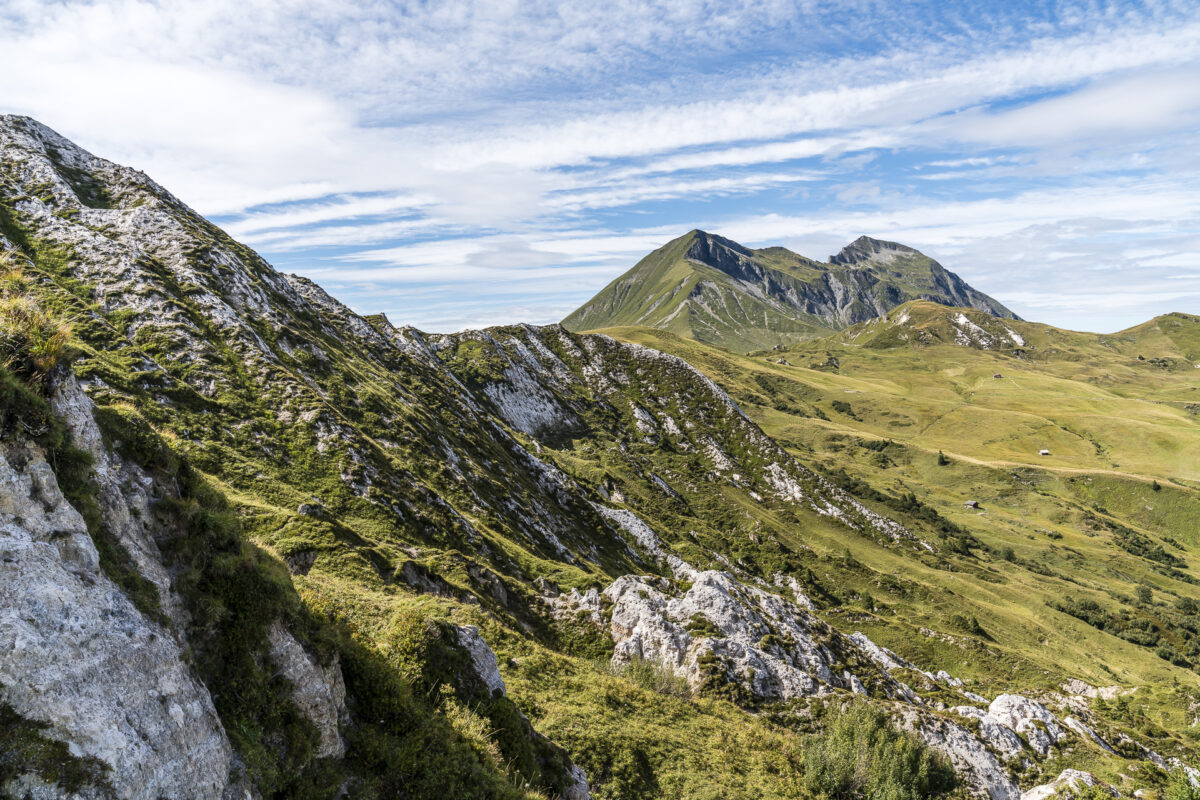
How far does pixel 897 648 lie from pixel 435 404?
6641 centimetres

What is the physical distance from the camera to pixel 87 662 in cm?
771

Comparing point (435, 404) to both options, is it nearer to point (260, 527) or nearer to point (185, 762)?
point (260, 527)

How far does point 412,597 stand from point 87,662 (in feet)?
51.1

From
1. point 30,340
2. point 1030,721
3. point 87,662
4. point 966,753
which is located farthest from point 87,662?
point 1030,721

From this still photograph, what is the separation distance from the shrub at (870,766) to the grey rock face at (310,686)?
846 inches

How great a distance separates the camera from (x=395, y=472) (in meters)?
40.1

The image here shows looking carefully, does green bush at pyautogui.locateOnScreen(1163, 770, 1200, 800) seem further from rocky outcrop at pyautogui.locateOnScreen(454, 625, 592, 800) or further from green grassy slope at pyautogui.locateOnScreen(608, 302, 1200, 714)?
green grassy slope at pyautogui.locateOnScreen(608, 302, 1200, 714)

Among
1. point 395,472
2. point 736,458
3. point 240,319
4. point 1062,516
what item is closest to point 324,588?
point 395,472

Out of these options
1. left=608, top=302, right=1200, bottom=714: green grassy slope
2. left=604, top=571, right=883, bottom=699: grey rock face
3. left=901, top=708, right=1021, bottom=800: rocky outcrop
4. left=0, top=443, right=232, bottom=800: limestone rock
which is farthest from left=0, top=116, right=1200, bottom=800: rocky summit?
left=608, top=302, right=1200, bottom=714: green grassy slope

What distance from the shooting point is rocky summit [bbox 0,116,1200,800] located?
→ 877 cm

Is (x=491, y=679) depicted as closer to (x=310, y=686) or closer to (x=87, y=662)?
(x=310, y=686)

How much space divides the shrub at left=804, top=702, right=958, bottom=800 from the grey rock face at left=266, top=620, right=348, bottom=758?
2150cm

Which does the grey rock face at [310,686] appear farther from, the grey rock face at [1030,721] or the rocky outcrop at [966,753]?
the grey rock face at [1030,721]

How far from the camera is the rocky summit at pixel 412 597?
877cm
